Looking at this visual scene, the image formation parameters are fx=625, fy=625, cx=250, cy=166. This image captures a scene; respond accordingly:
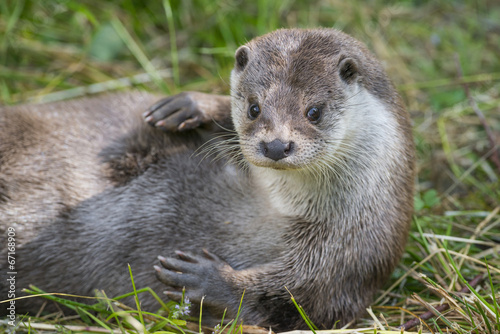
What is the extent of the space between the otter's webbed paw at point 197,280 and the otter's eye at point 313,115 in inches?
28.7

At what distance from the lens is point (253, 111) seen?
2.58 m

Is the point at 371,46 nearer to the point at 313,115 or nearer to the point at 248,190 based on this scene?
the point at 248,190

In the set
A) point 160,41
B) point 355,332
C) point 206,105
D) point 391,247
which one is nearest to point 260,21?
point 160,41

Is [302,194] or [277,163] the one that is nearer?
[277,163]

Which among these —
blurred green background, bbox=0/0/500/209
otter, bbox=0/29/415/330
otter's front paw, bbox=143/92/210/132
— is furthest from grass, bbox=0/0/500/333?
otter's front paw, bbox=143/92/210/132

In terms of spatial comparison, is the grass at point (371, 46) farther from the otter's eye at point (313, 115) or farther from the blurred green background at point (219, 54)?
the otter's eye at point (313, 115)

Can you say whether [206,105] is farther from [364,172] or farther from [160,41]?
[160,41]

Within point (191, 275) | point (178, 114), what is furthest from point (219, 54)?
point (191, 275)

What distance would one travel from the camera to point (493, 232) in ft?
11.0

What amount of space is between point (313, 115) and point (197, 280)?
84cm

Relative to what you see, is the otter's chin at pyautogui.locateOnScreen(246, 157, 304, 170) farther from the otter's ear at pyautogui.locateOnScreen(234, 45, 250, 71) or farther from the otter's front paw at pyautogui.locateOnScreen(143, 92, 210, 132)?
the otter's front paw at pyautogui.locateOnScreen(143, 92, 210, 132)

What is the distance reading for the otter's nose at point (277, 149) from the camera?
7.66 ft

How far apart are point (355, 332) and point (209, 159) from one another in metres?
1.11

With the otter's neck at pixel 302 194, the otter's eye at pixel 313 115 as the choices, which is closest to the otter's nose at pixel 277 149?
the otter's eye at pixel 313 115
